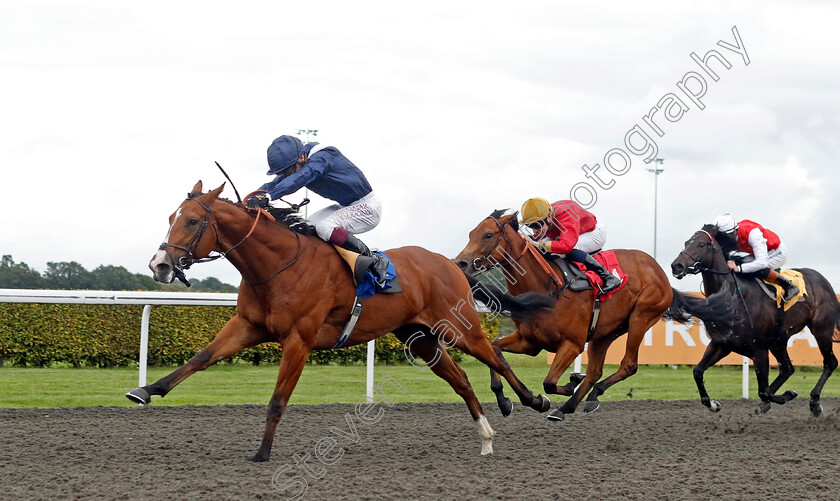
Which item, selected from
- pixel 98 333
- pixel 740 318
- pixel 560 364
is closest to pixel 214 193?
pixel 560 364

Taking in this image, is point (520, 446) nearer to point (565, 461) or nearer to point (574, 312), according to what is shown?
point (565, 461)

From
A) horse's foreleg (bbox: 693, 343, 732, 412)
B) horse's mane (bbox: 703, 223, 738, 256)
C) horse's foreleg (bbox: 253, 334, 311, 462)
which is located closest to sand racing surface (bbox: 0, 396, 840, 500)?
horse's foreleg (bbox: 253, 334, 311, 462)

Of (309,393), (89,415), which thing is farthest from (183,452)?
(309,393)

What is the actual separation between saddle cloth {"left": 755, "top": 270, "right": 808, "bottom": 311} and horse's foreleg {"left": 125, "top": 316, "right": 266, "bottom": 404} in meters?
4.73

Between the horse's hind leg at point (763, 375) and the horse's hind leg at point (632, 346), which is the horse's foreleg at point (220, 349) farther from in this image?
the horse's hind leg at point (763, 375)

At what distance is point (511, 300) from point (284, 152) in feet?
6.60

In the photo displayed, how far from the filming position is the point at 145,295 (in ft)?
23.1

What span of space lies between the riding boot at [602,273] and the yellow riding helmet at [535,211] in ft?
1.44

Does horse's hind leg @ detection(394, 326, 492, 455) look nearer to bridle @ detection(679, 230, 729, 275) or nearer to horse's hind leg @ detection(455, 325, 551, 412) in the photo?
horse's hind leg @ detection(455, 325, 551, 412)

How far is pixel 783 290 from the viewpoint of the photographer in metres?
7.61

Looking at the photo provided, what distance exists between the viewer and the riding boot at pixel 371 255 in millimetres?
4934

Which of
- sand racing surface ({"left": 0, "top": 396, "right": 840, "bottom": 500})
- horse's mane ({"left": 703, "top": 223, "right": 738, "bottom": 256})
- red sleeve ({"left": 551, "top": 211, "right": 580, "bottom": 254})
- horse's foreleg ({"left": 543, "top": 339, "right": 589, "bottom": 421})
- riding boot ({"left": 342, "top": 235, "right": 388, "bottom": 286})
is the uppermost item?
horse's mane ({"left": 703, "top": 223, "right": 738, "bottom": 256})

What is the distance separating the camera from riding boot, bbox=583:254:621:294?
21.2ft

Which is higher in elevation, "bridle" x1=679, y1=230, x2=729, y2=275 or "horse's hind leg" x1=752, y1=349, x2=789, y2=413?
"bridle" x1=679, y1=230, x2=729, y2=275
